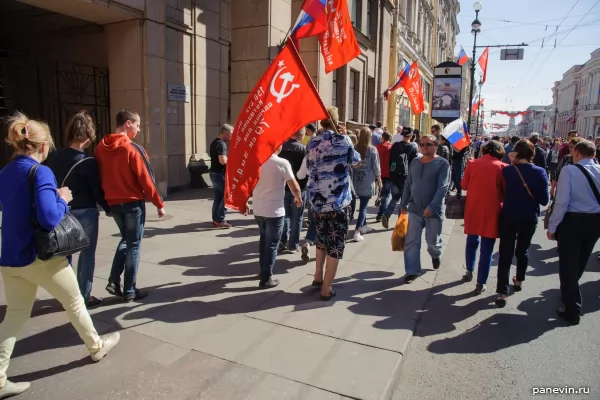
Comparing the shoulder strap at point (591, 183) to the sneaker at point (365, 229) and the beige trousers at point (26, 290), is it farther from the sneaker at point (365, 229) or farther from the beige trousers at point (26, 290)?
the beige trousers at point (26, 290)

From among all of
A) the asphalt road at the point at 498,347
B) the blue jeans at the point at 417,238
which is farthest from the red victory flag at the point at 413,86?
the asphalt road at the point at 498,347

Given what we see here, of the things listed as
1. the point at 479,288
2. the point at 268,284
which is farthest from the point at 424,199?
the point at 268,284

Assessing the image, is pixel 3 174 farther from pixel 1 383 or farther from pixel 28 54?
pixel 28 54

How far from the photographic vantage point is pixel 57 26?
39.0 feet

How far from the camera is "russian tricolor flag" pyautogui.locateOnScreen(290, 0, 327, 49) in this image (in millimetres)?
6645

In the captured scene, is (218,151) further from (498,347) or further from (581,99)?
(581,99)

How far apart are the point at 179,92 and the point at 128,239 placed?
6.70 meters

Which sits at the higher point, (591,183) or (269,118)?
(269,118)

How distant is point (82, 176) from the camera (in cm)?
377

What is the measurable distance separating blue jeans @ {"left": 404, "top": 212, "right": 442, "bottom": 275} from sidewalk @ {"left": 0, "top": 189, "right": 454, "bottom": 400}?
0.26 metres

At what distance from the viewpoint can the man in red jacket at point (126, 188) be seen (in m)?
3.92

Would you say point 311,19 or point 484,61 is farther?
Answer: point 484,61

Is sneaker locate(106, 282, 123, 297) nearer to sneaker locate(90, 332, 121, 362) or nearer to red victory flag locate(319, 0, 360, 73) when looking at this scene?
sneaker locate(90, 332, 121, 362)

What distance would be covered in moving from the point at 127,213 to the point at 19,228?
4.61ft
